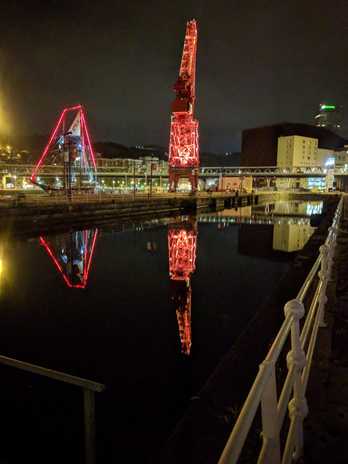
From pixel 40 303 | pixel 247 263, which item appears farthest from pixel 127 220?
pixel 40 303

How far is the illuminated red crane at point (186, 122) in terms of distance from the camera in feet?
153

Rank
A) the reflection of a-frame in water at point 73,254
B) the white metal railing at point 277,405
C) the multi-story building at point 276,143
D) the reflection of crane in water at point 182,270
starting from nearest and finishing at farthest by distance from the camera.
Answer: the white metal railing at point 277,405 < the reflection of crane in water at point 182,270 < the reflection of a-frame in water at point 73,254 < the multi-story building at point 276,143

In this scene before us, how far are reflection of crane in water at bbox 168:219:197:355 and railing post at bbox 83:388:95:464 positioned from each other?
430cm

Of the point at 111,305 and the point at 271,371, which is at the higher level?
the point at 271,371

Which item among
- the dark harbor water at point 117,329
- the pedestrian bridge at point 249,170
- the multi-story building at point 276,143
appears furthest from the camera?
the multi-story building at point 276,143

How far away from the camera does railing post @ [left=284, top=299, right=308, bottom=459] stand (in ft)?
7.40

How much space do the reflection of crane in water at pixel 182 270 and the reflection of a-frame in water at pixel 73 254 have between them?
3.08m

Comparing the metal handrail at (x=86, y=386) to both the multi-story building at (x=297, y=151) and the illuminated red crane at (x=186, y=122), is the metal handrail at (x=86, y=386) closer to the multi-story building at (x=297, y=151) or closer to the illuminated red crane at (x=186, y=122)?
the illuminated red crane at (x=186, y=122)

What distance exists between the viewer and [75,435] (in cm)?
427

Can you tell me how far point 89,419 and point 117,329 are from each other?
548cm

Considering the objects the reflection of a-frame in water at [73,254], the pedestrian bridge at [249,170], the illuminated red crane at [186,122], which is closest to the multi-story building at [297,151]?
the pedestrian bridge at [249,170]

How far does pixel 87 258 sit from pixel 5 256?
3263 mm

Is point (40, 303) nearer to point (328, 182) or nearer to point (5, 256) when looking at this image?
point (5, 256)

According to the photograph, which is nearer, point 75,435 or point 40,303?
point 75,435
